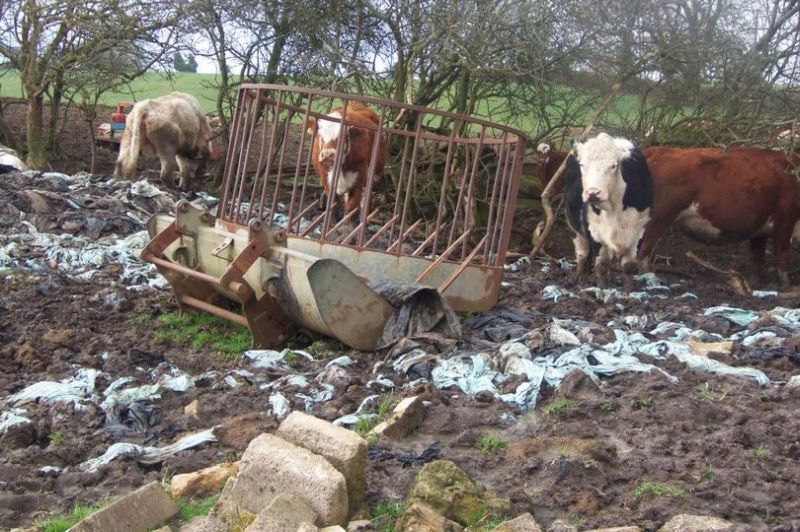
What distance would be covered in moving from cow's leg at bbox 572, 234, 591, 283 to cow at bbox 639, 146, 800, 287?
0.66 metres

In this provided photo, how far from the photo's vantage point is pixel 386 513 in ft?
13.4

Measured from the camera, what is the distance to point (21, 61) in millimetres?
15391

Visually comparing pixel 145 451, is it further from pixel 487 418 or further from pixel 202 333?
pixel 202 333

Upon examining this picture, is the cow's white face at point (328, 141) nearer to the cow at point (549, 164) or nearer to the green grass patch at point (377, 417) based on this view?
the cow at point (549, 164)

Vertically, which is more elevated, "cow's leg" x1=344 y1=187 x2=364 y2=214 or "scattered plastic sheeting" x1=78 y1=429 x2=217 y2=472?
"cow's leg" x1=344 y1=187 x2=364 y2=214

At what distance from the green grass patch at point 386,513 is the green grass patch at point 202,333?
302cm

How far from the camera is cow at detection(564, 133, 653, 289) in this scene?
31.7 feet

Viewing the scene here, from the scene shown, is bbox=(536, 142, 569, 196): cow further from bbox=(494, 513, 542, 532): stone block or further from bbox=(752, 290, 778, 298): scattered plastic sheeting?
bbox=(494, 513, 542, 532): stone block

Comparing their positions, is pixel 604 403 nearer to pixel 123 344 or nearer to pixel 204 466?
pixel 204 466

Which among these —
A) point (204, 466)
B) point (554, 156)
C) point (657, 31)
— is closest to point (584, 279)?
point (554, 156)

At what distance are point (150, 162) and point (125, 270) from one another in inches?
323

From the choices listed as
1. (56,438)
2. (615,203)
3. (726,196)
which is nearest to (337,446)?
(56,438)

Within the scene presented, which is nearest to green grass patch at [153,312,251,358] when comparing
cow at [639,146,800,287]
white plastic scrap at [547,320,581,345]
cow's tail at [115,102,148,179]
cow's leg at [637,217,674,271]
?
white plastic scrap at [547,320,581,345]

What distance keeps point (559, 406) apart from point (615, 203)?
16.5ft
